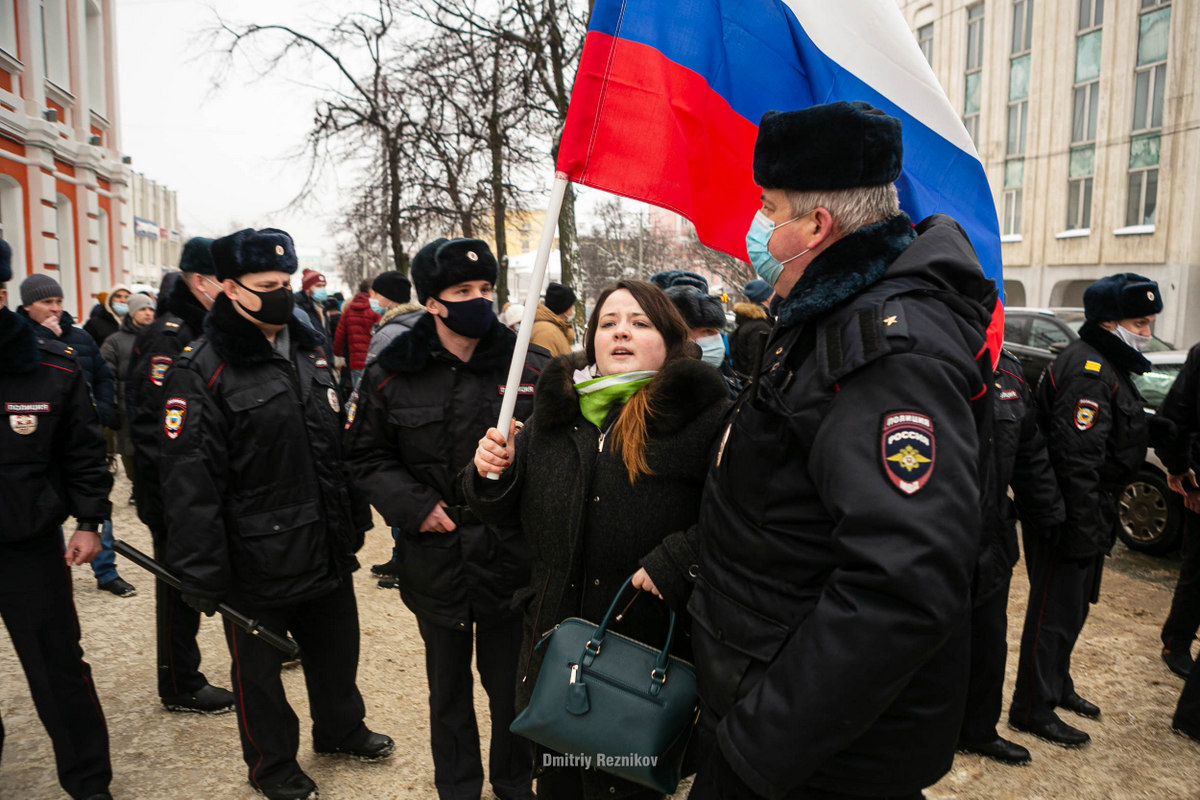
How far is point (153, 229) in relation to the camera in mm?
55938

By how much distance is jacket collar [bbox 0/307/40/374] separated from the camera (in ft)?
10.5

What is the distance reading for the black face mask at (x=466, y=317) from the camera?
337 cm

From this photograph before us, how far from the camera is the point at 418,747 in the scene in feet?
13.1

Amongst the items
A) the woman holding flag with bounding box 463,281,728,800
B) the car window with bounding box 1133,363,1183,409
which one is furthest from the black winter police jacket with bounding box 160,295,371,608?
the car window with bounding box 1133,363,1183,409

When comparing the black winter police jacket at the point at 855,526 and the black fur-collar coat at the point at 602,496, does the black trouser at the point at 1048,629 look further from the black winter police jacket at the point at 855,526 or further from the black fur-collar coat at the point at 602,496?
the black winter police jacket at the point at 855,526

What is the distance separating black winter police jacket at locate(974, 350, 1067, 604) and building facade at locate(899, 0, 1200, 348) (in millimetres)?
23083

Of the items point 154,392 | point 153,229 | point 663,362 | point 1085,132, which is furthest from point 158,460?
point 153,229

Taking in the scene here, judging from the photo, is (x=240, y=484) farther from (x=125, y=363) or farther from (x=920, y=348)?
(x=125, y=363)

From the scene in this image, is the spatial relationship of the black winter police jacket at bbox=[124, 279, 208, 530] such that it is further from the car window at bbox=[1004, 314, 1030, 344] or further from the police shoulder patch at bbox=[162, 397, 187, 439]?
the car window at bbox=[1004, 314, 1030, 344]

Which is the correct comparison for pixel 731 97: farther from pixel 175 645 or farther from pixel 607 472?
pixel 175 645

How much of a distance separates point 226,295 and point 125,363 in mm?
4984

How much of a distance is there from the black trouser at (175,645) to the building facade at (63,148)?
1131cm

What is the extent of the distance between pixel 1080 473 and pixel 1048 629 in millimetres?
792

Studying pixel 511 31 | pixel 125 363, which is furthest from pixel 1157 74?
pixel 125 363
